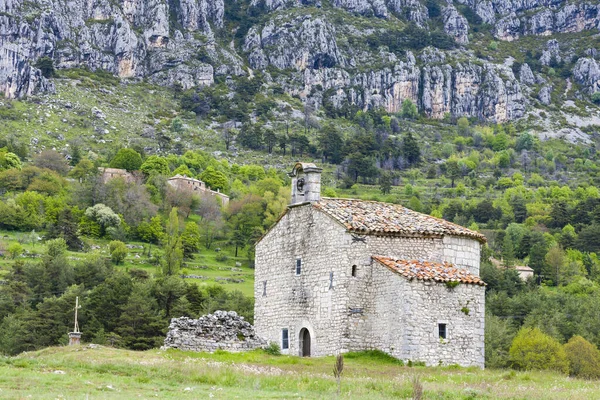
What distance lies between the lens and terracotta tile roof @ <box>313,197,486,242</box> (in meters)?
41.2

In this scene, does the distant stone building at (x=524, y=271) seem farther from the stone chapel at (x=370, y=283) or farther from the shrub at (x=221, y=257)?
the stone chapel at (x=370, y=283)

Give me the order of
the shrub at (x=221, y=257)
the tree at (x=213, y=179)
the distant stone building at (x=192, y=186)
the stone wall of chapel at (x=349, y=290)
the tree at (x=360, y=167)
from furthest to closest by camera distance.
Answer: the tree at (x=360, y=167)
the tree at (x=213, y=179)
the distant stone building at (x=192, y=186)
the shrub at (x=221, y=257)
the stone wall of chapel at (x=349, y=290)

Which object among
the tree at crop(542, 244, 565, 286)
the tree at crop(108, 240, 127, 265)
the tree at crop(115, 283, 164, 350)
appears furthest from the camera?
the tree at crop(542, 244, 565, 286)

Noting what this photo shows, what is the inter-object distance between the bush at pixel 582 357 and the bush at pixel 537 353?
117 cm

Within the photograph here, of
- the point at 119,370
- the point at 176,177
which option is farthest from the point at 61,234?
the point at 119,370

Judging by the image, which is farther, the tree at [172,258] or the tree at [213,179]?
the tree at [213,179]

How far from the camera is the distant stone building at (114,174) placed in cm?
15131

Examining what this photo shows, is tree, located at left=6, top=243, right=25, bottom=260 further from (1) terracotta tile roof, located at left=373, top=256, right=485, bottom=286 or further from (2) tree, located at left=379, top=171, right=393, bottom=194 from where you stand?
(2) tree, located at left=379, top=171, right=393, bottom=194

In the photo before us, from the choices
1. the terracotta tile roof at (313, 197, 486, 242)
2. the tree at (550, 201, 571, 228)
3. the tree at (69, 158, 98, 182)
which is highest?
the tree at (69, 158, 98, 182)

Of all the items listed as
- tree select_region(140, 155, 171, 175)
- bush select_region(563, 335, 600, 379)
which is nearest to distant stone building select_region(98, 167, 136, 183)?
tree select_region(140, 155, 171, 175)

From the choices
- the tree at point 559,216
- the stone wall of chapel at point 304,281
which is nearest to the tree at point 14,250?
the stone wall of chapel at point 304,281

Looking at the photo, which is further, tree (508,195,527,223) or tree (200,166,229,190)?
tree (200,166,229,190)

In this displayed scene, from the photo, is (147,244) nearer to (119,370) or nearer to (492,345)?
(492,345)

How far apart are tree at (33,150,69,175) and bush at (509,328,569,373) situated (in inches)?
4229
